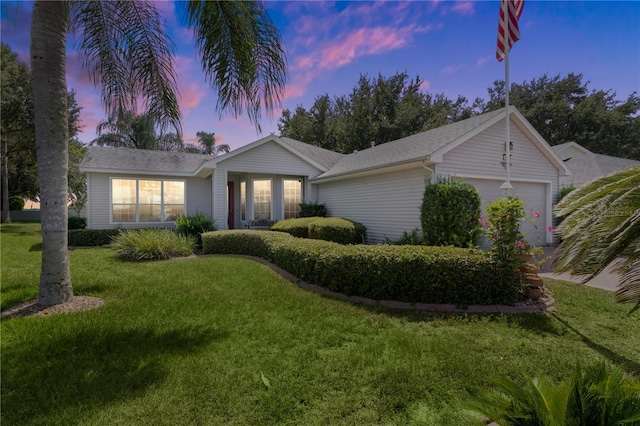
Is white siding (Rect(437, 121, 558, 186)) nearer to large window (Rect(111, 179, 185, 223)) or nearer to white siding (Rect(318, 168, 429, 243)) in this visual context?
white siding (Rect(318, 168, 429, 243))

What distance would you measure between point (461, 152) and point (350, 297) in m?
7.27

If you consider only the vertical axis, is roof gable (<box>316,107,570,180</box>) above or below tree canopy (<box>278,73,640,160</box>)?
below

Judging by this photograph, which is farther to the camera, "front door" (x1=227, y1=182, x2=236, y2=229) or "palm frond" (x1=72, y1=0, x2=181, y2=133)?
"front door" (x1=227, y1=182, x2=236, y2=229)

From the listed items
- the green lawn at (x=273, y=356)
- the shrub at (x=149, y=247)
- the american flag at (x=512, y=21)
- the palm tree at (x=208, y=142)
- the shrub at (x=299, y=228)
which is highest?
the palm tree at (x=208, y=142)

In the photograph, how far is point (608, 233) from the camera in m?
2.55

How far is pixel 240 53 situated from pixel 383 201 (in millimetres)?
8268

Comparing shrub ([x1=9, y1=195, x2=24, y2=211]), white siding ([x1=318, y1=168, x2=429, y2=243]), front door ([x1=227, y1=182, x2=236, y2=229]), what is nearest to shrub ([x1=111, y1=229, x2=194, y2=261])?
front door ([x1=227, y1=182, x2=236, y2=229])

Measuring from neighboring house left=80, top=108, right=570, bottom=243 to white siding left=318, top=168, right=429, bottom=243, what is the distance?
4 centimetres

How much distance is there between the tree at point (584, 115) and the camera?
29766 millimetres

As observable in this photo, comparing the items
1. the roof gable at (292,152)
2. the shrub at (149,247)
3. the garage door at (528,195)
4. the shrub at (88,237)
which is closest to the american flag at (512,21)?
the garage door at (528,195)

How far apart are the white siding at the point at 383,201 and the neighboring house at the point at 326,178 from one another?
38 mm

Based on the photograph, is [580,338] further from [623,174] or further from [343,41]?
[343,41]

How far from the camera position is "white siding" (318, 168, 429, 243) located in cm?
1029

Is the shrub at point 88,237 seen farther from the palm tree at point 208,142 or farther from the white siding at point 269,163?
the palm tree at point 208,142
